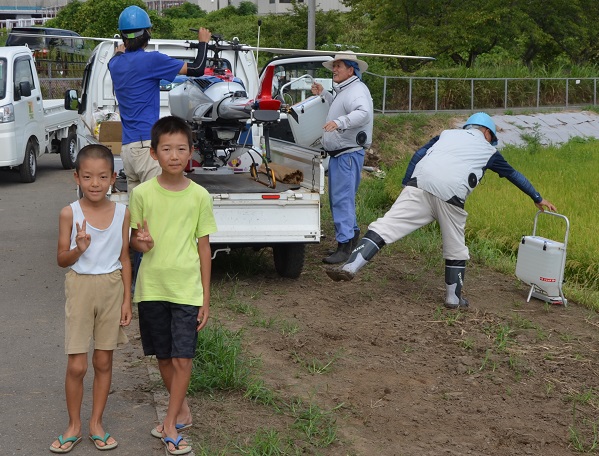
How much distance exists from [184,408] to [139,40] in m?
3.41

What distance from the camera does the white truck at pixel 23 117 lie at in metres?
14.8

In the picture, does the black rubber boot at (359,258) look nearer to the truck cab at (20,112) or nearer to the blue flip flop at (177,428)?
the blue flip flop at (177,428)

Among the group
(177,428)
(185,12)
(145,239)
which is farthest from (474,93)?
(185,12)

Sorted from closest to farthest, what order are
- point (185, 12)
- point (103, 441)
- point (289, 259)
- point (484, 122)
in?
1. point (103, 441)
2. point (484, 122)
3. point (289, 259)
4. point (185, 12)

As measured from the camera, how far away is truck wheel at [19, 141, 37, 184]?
15.6 meters

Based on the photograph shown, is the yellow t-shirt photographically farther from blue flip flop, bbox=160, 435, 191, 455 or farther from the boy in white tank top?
blue flip flop, bbox=160, 435, 191, 455

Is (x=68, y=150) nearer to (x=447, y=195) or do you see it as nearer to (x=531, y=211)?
(x=531, y=211)

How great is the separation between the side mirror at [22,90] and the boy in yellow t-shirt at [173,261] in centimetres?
1071

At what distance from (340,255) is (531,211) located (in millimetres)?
3363

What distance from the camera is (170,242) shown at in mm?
5051

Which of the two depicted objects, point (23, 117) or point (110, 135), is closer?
point (110, 135)

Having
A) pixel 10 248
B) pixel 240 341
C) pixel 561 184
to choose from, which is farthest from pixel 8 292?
pixel 561 184

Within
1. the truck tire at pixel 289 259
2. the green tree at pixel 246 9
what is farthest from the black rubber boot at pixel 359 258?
the green tree at pixel 246 9

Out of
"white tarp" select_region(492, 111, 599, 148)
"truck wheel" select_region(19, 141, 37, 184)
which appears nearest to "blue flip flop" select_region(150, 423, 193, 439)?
"truck wheel" select_region(19, 141, 37, 184)
